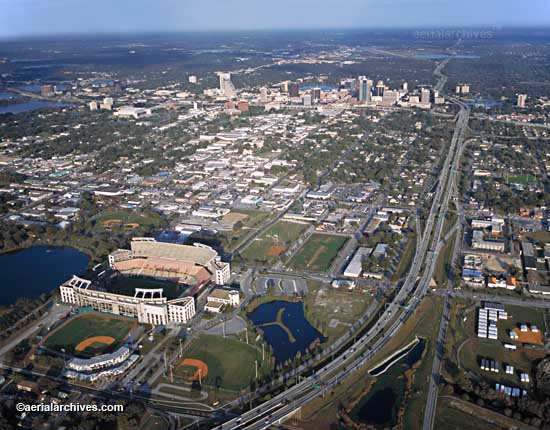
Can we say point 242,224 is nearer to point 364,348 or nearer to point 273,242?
point 273,242

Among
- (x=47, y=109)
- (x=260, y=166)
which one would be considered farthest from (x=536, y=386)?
(x=47, y=109)

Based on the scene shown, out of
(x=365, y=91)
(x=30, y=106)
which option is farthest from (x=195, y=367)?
(x=30, y=106)

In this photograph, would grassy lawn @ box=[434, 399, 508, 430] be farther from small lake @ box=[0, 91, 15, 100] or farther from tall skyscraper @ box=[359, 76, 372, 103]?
small lake @ box=[0, 91, 15, 100]

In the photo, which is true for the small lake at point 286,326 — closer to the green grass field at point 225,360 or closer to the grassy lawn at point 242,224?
the green grass field at point 225,360

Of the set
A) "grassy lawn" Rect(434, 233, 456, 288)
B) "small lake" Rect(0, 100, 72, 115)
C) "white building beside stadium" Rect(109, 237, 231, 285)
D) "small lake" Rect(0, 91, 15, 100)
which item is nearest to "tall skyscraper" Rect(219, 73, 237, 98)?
"small lake" Rect(0, 100, 72, 115)

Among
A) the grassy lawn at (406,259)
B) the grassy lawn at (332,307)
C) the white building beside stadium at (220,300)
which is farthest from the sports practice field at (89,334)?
the grassy lawn at (406,259)

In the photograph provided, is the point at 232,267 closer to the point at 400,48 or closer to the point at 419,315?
the point at 419,315
